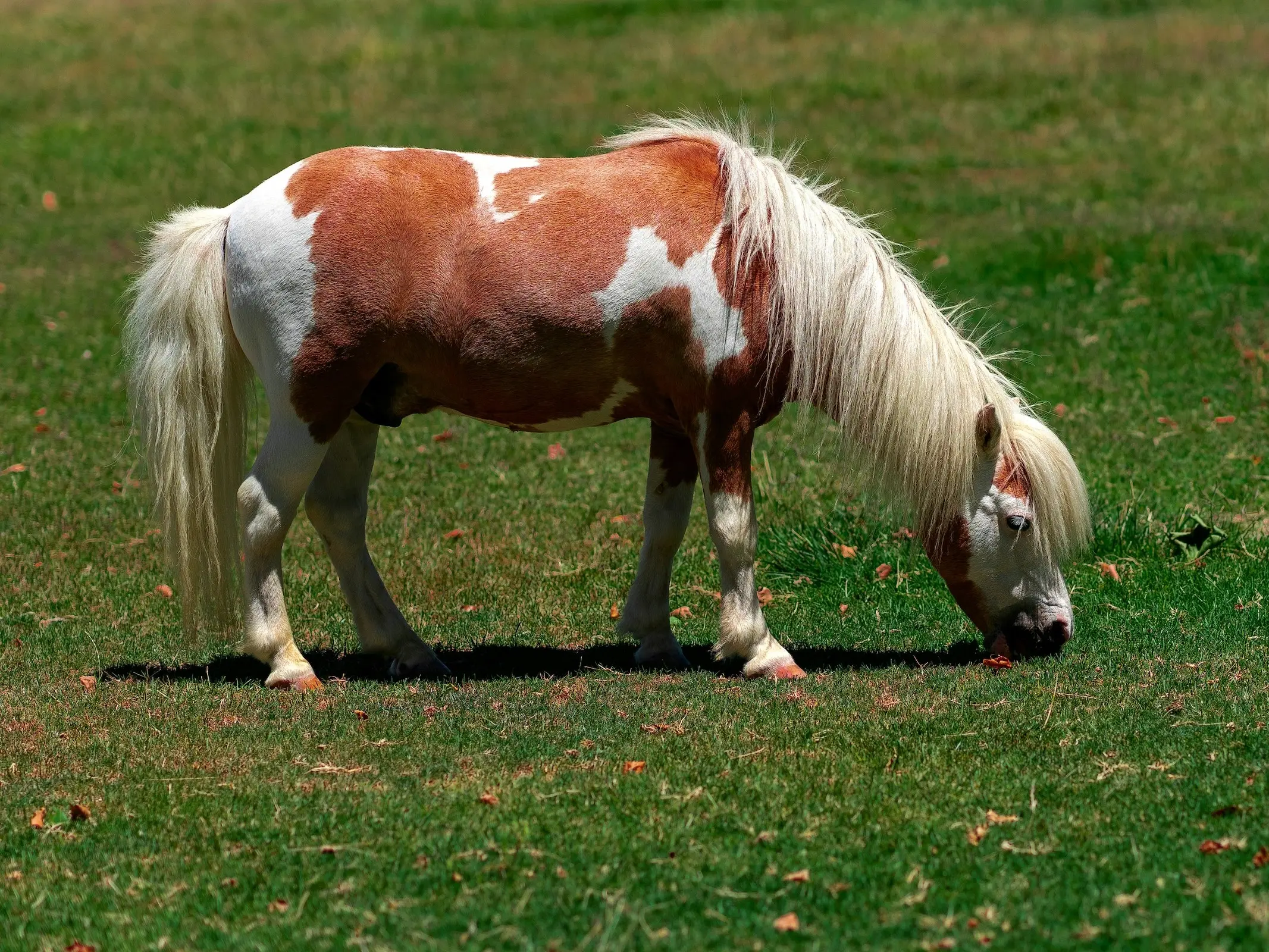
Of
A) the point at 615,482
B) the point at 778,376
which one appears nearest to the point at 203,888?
the point at 778,376

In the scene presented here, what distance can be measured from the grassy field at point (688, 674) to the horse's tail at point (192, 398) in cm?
56

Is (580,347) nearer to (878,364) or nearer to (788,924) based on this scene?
(878,364)

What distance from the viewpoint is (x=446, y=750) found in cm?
Result: 557

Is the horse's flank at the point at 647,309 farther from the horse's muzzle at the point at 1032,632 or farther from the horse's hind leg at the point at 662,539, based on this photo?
the horse's hind leg at the point at 662,539

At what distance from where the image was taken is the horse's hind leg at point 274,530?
654cm

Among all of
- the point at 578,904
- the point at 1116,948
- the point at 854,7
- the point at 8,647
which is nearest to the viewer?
the point at 1116,948

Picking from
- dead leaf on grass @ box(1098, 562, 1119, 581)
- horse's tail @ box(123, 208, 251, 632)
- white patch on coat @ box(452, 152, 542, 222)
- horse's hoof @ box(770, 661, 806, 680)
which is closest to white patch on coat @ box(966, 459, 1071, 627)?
horse's hoof @ box(770, 661, 806, 680)

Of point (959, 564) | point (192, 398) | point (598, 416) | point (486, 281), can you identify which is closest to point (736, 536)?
point (598, 416)

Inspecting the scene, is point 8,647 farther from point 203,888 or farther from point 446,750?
point 203,888

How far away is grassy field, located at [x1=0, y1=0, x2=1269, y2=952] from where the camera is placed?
424 centimetres

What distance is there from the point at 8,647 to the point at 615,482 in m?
3.85

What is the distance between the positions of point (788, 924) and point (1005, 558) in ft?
9.85

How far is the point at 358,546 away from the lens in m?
7.02

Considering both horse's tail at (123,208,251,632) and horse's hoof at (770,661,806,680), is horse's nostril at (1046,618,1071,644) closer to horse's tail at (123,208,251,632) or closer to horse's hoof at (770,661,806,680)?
horse's hoof at (770,661,806,680)
